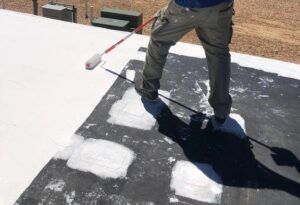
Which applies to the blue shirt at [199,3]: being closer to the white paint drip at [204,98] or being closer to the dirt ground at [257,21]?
the white paint drip at [204,98]

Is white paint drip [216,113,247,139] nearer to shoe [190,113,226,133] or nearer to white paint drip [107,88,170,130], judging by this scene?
shoe [190,113,226,133]

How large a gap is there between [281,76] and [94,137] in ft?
6.50

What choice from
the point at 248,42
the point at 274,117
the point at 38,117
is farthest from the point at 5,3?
the point at 274,117

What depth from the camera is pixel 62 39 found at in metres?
Result: 4.21

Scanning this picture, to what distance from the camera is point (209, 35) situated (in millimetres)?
2871

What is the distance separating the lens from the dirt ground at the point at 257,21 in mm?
7617

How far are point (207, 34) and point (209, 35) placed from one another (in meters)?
0.02

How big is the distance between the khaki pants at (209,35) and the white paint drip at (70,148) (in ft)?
2.64

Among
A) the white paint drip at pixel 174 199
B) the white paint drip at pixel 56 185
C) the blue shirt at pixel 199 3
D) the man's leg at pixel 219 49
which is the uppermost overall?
the blue shirt at pixel 199 3

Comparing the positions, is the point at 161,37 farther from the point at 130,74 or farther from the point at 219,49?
the point at 130,74

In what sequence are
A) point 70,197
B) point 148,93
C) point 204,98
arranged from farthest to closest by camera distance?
point 204,98
point 148,93
point 70,197

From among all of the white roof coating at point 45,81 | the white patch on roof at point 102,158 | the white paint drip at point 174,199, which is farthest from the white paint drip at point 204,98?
the white paint drip at point 174,199

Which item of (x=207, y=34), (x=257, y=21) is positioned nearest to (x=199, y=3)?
(x=207, y=34)

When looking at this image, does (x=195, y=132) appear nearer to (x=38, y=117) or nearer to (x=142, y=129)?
(x=142, y=129)
